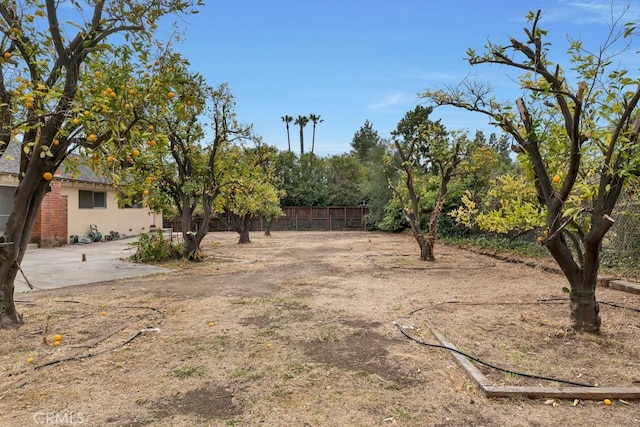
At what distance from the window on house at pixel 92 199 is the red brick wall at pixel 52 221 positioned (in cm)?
126

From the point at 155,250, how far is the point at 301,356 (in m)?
8.34

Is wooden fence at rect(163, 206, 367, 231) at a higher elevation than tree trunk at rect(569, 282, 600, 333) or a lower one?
higher

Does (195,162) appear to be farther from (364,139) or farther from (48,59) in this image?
(364,139)

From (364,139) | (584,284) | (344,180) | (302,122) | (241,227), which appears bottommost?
(584,284)

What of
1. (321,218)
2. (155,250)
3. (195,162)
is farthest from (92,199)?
(321,218)

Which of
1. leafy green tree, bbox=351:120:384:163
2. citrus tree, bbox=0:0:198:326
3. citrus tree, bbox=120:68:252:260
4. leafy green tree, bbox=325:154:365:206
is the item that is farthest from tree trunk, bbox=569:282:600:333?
leafy green tree, bbox=351:120:384:163

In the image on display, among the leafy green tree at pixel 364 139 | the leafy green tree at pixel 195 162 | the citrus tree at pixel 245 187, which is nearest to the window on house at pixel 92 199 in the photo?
the citrus tree at pixel 245 187

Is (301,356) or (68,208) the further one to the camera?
(68,208)

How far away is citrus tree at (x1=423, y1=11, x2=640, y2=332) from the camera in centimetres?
357

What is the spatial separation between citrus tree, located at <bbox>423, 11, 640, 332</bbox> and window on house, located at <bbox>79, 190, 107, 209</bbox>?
16.5 metres

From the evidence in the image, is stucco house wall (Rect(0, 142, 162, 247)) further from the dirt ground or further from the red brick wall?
the dirt ground

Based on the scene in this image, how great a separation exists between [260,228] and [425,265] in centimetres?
1832

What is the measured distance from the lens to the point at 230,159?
36.6 feet

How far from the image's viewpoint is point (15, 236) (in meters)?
4.29
